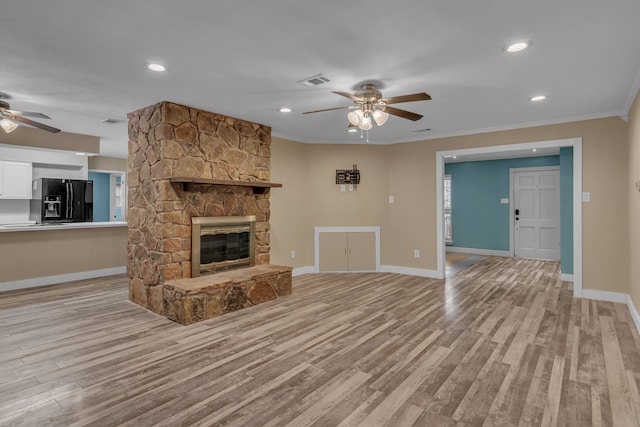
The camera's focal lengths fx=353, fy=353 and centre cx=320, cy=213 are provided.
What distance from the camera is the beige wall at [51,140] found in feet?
17.9

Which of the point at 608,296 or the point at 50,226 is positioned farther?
the point at 50,226

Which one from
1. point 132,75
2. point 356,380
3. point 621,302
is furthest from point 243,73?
point 621,302

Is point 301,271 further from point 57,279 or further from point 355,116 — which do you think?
point 57,279

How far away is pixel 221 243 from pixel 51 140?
12.3 feet

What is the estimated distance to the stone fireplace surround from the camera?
4.01 m

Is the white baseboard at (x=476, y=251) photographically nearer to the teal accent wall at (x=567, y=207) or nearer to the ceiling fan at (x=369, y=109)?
the teal accent wall at (x=567, y=207)

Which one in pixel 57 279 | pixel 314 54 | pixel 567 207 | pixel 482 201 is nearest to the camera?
pixel 314 54

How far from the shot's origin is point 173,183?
406cm

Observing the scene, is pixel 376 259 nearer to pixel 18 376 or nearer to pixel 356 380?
pixel 356 380

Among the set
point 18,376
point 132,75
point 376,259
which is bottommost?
point 18,376

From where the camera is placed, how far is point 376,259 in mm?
6441

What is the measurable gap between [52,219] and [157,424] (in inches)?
254

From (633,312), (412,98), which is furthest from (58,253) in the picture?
(633,312)

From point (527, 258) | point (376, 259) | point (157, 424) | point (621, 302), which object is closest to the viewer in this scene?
point (157, 424)
